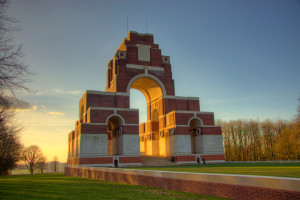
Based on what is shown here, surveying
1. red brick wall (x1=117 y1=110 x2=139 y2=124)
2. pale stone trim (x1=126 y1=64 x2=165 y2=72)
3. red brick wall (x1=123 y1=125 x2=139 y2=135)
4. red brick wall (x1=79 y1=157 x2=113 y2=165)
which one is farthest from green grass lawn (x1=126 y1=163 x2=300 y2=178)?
pale stone trim (x1=126 y1=64 x2=165 y2=72)

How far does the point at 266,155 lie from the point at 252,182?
48.5 m

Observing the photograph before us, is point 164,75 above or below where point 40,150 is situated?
above

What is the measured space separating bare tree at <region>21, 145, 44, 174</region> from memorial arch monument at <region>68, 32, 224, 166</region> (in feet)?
82.2

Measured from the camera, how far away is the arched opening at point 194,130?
125 ft

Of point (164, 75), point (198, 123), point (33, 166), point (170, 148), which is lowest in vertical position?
point (33, 166)

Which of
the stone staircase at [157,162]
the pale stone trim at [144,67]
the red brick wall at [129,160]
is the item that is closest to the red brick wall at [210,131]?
the stone staircase at [157,162]

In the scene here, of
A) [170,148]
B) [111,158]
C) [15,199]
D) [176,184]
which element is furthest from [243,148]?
[15,199]

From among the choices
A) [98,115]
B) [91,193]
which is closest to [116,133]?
[98,115]

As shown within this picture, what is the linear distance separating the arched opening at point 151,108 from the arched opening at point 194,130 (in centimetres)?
520

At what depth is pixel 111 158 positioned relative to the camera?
33250 millimetres

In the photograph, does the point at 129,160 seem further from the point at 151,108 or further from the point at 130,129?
the point at 151,108

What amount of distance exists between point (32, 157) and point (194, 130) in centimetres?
4255

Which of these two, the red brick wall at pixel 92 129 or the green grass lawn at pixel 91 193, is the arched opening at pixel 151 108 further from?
the green grass lawn at pixel 91 193

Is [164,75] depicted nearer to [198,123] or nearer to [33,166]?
[198,123]
